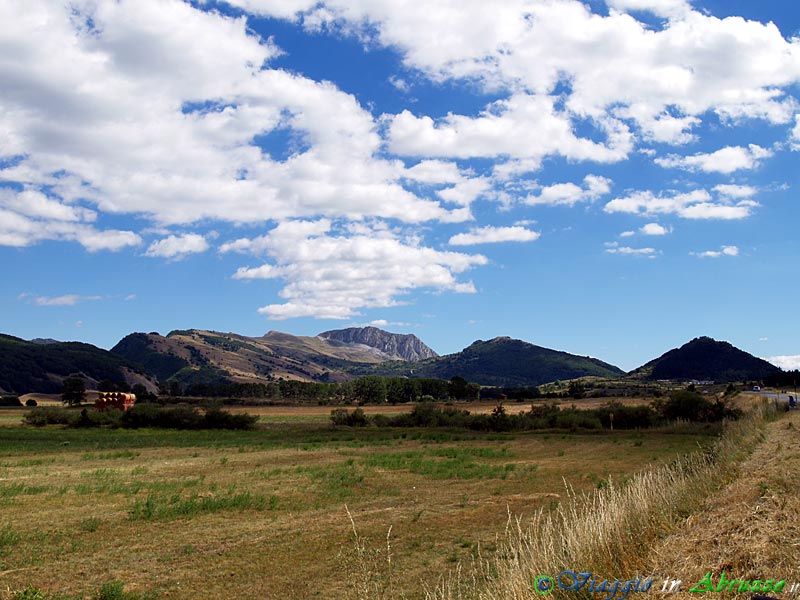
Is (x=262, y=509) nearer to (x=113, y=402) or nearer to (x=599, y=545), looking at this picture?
(x=599, y=545)

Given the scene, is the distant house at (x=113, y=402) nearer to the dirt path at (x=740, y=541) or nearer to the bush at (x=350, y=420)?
the bush at (x=350, y=420)

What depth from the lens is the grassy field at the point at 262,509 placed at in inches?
514

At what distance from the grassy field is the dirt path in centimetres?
368

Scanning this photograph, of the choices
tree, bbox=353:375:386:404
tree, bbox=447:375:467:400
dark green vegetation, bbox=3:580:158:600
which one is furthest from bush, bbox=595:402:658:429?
tree, bbox=353:375:386:404

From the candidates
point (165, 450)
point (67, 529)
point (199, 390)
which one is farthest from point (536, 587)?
point (199, 390)

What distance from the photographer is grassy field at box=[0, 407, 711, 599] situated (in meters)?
13.1

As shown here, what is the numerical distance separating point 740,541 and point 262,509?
16.7 meters

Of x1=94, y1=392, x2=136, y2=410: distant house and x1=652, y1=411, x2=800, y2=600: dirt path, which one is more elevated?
x1=652, y1=411, x2=800, y2=600: dirt path

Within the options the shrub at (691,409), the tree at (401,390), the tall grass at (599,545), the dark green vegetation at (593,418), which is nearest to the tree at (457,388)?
the tree at (401,390)

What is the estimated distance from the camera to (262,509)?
20828 millimetres

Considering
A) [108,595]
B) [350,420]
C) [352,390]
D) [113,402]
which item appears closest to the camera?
[108,595]

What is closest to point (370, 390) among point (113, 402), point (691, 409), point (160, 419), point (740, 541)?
point (113, 402)

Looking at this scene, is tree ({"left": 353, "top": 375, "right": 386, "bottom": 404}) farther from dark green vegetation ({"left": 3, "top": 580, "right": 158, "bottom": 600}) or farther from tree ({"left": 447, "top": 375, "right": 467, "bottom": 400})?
dark green vegetation ({"left": 3, "top": 580, "right": 158, "bottom": 600})

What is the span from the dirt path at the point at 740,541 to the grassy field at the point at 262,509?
3678 mm
